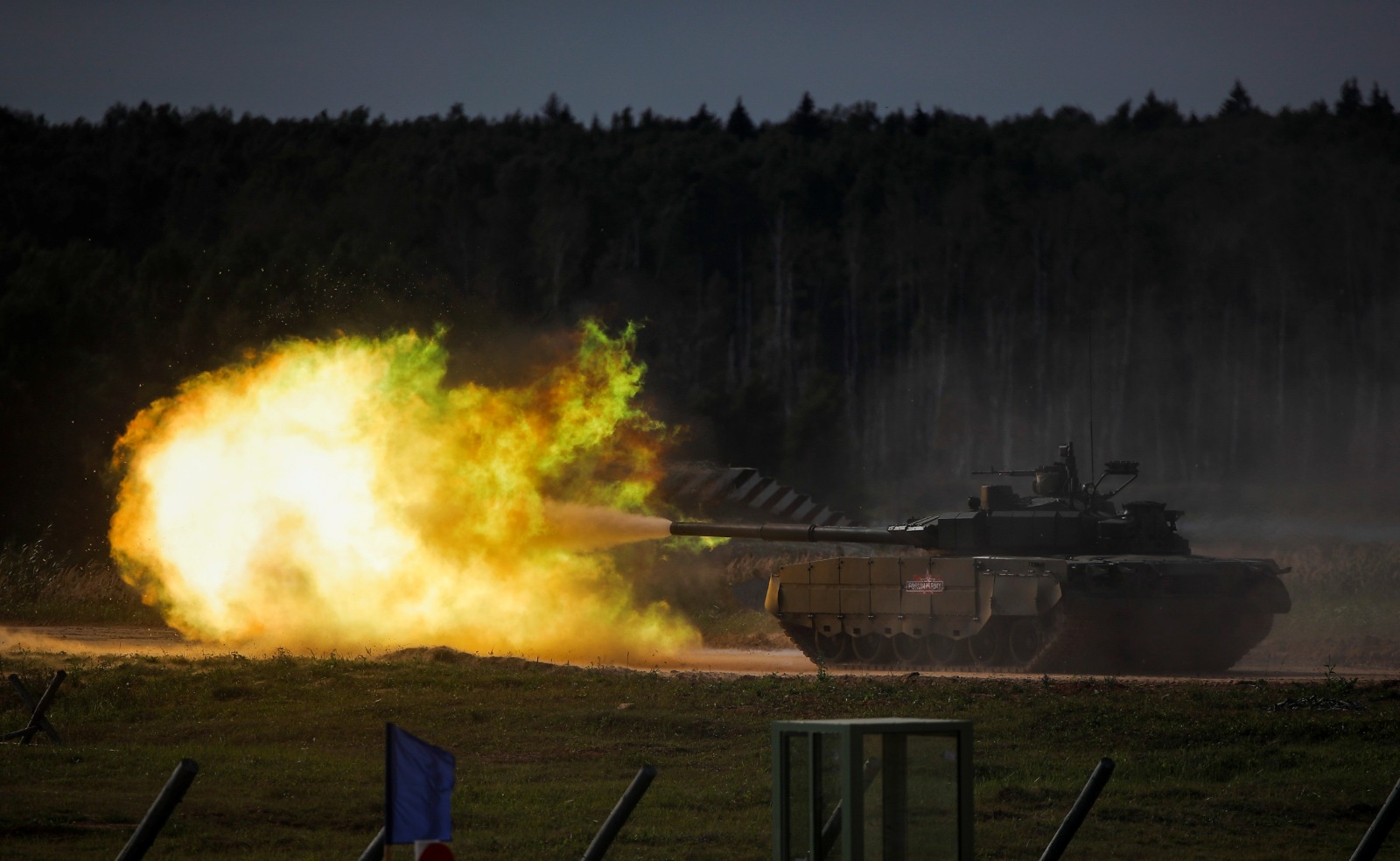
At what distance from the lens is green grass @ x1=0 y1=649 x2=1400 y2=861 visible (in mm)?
13688

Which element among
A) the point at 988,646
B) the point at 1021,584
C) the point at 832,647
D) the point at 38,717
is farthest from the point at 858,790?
the point at 832,647

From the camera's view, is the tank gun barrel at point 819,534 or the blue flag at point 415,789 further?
the tank gun barrel at point 819,534

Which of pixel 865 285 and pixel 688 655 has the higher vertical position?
pixel 865 285

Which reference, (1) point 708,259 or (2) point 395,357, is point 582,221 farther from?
(2) point 395,357

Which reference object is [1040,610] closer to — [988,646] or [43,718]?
[988,646]

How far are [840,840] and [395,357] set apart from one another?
23.5 meters

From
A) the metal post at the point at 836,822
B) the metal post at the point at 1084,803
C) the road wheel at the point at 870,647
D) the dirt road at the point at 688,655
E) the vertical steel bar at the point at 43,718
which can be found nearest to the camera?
the metal post at the point at 836,822

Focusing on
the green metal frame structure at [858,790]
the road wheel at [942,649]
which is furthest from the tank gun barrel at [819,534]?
the green metal frame structure at [858,790]

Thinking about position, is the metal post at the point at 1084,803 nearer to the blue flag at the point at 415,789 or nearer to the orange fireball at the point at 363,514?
the blue flag at the point at 415,789

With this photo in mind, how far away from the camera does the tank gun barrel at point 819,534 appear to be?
88.8ft

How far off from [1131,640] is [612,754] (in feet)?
35.6

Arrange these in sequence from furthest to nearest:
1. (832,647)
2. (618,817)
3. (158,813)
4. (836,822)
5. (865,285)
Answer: (865,285) → (832,647) → (836,822) → (618,817) → (158,813)

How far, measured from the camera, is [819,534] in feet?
90.2

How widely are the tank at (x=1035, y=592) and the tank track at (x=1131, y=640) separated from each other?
23 millimetres
